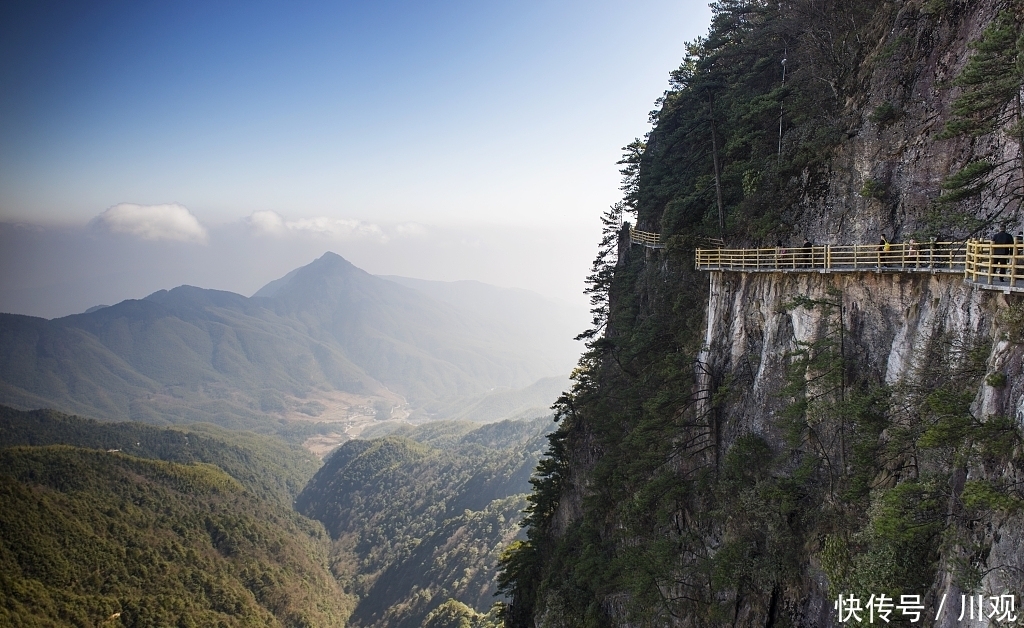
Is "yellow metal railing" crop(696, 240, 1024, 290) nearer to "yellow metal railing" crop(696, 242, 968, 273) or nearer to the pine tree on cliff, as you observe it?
"yellow metal railing" crop(696, 242, 968, 273)

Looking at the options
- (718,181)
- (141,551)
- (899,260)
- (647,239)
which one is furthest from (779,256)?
(141,551)

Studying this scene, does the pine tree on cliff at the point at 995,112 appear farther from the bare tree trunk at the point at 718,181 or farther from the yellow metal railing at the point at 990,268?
the bare tree trunk at the point at 718,181

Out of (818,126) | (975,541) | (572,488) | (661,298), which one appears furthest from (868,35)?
(572,488)

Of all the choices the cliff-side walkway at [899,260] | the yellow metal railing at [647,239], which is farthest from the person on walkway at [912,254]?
the yellow metal railing at [647,239]

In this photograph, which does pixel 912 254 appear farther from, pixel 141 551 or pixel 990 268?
pixel 141 551

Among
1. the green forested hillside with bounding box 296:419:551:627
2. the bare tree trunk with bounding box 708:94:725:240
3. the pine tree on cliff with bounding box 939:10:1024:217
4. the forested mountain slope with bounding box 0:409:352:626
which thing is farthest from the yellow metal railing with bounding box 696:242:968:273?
the forested mountain slope with bounding box 0:409:352:626
